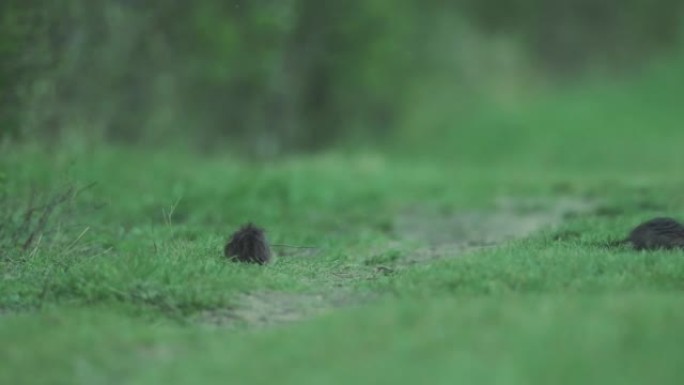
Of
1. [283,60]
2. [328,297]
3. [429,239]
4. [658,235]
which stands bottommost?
[328,297]

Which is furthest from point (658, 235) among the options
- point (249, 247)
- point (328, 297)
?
point (249, 247)

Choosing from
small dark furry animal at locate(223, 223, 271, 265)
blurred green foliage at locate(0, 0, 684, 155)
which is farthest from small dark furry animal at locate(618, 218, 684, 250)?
blurred green foliage at locate(0, 0, 684, 155)

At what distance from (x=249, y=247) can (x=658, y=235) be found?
3.51 metres

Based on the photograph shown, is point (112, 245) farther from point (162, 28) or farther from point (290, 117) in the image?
point (290, 117)

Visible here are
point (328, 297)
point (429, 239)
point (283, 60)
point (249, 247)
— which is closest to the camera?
point (328, 297)

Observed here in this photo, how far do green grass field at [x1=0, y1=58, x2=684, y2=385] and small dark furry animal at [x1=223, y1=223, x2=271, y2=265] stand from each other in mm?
182

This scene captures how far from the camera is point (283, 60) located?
98.1 ft

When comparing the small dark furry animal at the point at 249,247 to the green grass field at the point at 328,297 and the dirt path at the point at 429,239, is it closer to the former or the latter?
the green grass field at the point at 328,297

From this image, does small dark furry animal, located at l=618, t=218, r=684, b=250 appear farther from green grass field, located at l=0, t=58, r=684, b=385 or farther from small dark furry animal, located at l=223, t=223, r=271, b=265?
small dark furry animal, located at l=223, t=223, r=271, b=265

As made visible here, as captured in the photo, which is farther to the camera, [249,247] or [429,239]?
[429,239]

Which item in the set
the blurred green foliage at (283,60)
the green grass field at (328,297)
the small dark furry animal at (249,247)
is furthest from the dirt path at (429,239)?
the blurred green foliage at (283,60)

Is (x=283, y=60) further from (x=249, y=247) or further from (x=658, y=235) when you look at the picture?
(x=658, y=235)

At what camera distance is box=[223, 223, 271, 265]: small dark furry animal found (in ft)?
30.1

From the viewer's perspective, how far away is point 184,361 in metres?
5.99
